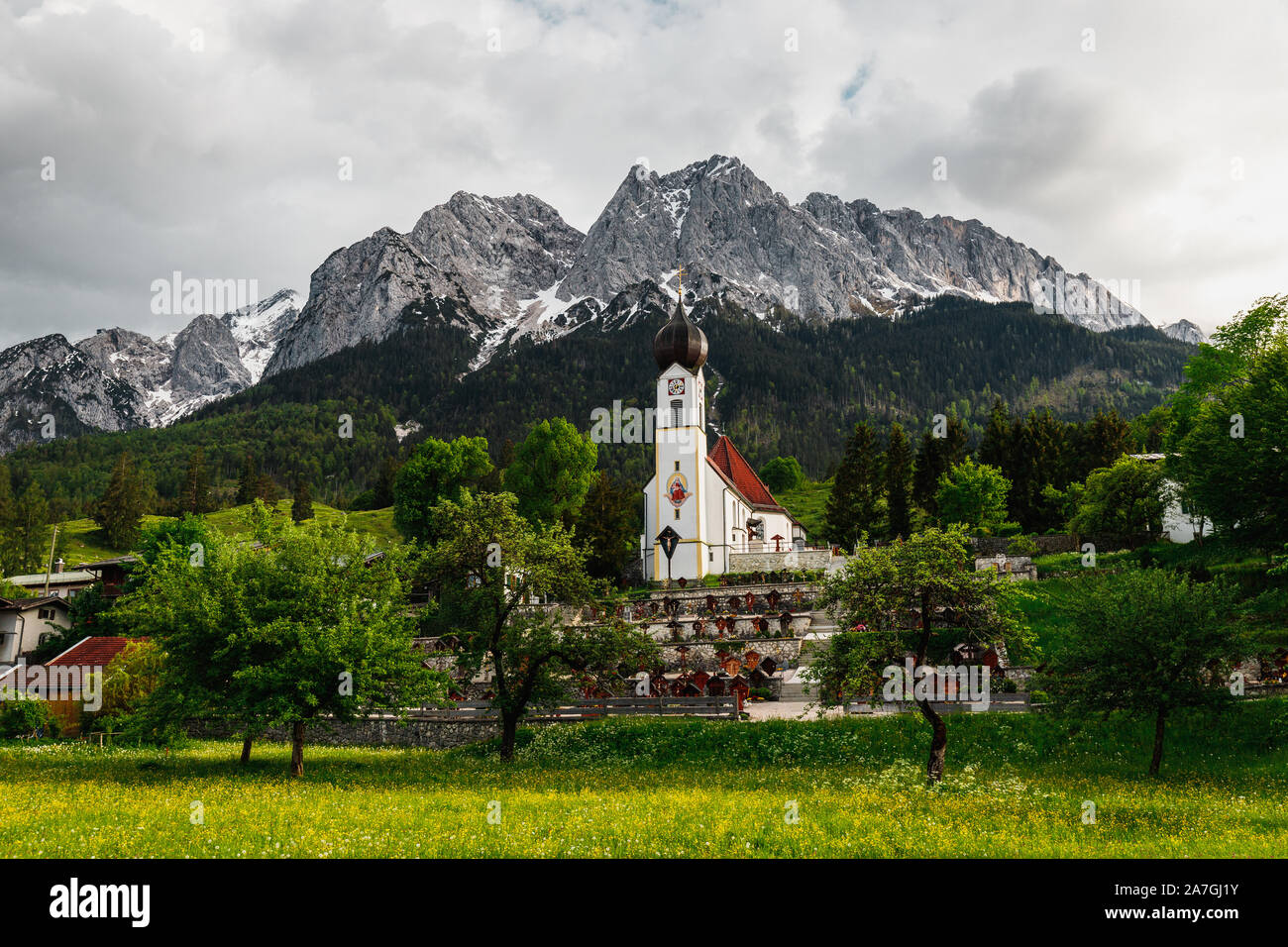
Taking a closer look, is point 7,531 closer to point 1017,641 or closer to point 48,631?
point 48,631

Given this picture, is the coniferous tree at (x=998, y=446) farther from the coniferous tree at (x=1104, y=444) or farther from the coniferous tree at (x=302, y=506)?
the coniferous tree at (x=302, y=506)

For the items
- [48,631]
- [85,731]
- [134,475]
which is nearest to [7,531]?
[134,475]

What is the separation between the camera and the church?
62.1 m

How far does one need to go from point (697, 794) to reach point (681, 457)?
1903 inches

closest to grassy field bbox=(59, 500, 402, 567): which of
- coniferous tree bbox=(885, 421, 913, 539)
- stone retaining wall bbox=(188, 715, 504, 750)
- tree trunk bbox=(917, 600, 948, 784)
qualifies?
coniferous tree bbox=(885, 421, 913, 539)

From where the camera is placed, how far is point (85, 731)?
36.3 meters

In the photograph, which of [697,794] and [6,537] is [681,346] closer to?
[697,794]

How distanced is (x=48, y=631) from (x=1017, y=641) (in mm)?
63241

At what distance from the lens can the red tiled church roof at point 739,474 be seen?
239 feet

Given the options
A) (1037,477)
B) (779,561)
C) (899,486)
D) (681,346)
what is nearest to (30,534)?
(681,346)

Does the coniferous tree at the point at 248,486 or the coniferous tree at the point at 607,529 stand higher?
the coniferous tree at the point at 248,486

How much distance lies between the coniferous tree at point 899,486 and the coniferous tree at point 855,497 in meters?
1.48

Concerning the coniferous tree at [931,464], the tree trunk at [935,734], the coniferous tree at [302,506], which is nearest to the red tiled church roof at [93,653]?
the tree trunk at [935,734]

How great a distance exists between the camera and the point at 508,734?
1052 inches
